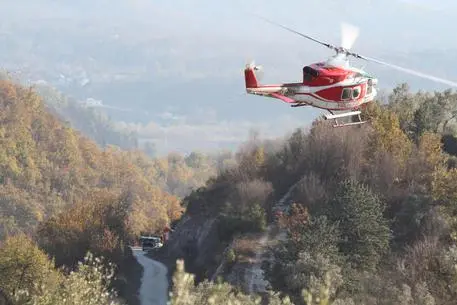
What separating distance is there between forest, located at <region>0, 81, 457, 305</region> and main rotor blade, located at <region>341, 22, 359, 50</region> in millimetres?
8262

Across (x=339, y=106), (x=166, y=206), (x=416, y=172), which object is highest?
(x=339, y=106)

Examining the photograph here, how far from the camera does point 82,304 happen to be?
2023 cm

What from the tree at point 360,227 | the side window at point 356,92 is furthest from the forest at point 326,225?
the side window at point 356,92

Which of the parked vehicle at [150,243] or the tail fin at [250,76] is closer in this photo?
the tail fin at [250,76]

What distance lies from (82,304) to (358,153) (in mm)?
27186

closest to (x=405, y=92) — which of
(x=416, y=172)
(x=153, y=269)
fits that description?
(x=416, y=172)

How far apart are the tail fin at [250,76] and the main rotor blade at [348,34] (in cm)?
367

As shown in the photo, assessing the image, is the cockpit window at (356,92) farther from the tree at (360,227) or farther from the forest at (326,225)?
the tree at (360,227)

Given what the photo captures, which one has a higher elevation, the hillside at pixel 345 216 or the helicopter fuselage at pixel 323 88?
the helicopter fuselage at pixel 323 88

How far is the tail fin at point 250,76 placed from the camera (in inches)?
981

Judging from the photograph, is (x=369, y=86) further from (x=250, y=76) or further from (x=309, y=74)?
(x=250, y=76)

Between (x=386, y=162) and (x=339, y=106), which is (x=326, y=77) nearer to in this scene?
(x=339, y=106)

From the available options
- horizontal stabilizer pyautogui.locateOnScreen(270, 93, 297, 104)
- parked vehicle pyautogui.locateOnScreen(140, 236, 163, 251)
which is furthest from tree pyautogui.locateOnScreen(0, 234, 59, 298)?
parked vehicle pyautogui.locateOnScreen(140, 236, 163, 251)

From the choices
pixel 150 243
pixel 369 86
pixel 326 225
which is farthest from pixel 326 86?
pixel 150 243
